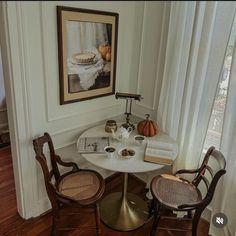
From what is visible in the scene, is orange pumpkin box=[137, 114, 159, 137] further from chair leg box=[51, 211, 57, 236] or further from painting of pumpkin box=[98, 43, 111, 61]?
chair leg box=[51, 211, 57, 236]

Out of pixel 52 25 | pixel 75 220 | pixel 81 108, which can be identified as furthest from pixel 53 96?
pixel 75 220

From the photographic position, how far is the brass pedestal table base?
1849mm

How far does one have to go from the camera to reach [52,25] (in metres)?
1.29

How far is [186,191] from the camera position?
1663 mm

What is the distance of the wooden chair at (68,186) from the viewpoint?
1.52m

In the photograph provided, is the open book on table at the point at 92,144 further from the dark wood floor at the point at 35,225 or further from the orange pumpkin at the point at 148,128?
the dark wood floor at the point at 35,225

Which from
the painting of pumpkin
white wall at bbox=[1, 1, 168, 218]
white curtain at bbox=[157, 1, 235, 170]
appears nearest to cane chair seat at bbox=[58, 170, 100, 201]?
white wall at bbox=[1, 1, 168, 218]

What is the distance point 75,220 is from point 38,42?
4.55 feet

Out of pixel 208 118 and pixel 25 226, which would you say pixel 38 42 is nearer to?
pixel 208 118

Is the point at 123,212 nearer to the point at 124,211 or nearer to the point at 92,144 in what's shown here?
the point at 124,211

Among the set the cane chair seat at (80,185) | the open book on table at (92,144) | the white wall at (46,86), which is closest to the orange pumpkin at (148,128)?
the white wall at (46,86)

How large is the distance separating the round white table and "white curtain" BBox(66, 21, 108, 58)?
0.72m

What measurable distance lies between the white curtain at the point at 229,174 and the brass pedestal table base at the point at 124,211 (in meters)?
0.56

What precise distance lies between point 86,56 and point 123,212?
1.31 m
